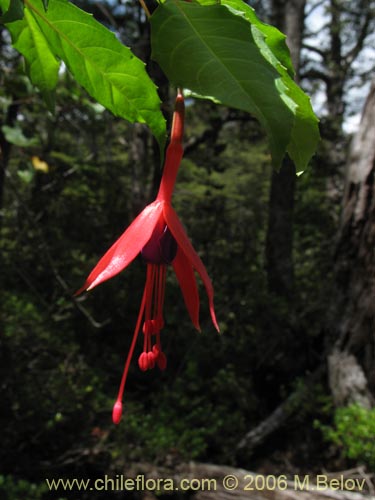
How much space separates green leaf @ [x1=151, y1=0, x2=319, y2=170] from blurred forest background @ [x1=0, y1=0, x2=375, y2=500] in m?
0.93

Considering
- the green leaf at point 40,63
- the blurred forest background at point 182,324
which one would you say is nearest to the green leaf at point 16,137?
the blurred forest background at point 182,324

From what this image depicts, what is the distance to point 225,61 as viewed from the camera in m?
0.28

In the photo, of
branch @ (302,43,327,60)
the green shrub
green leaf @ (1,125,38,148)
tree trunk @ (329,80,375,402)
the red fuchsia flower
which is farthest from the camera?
branch @ (302,43,327,60)

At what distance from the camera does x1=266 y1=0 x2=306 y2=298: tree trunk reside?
356 cm

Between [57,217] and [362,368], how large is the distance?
281cm

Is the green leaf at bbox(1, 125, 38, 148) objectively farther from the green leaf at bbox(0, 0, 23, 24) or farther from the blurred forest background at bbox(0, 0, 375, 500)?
the green leaf at bbox(0, 0, 23, 24)

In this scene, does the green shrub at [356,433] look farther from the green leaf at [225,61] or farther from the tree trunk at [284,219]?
the green leaf at [225,61]

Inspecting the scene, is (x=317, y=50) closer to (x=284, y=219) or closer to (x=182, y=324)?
(x=284, y=219)

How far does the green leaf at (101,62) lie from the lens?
1.25 feet

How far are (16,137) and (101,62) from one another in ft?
4.59

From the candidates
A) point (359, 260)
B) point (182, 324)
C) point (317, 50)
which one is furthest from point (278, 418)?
point (317, 50)

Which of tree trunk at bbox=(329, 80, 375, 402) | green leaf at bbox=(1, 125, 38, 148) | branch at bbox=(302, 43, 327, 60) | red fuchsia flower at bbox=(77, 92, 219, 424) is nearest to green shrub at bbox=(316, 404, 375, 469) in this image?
tree trunk at bbox=(329, 80, 375, 402)

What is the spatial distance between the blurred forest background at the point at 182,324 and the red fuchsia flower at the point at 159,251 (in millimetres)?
784

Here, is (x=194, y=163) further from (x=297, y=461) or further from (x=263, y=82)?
(x=263, y=82)
